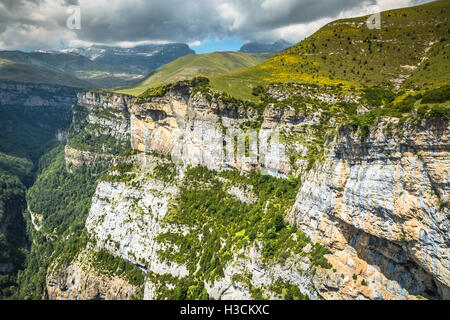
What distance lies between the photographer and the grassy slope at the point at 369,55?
62.3 m

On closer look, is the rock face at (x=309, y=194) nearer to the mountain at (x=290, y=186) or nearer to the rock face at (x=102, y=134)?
the mountain at (x=290, y=186)

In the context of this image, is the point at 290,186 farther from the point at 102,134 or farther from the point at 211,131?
the point at 102,134

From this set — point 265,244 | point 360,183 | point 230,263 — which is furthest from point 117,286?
point 360,183

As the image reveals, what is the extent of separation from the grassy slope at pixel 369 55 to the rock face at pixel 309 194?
13.3m

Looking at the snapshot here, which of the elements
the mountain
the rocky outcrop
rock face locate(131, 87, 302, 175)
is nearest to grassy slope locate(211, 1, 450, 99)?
the mountain

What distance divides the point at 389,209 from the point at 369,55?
64.9 m

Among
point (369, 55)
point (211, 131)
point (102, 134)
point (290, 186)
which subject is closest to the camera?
point (290, 186)

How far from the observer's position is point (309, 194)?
34.2 meters

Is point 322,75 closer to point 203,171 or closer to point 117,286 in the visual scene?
point 203,171

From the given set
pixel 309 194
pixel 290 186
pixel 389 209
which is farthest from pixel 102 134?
pixel 389 209

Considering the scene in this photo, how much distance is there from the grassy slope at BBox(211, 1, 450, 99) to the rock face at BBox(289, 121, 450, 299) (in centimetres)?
4159

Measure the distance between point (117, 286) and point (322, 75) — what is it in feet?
265

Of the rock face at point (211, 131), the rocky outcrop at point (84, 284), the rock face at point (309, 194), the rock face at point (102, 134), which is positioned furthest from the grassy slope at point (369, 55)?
the rock face at point (102, 134)
